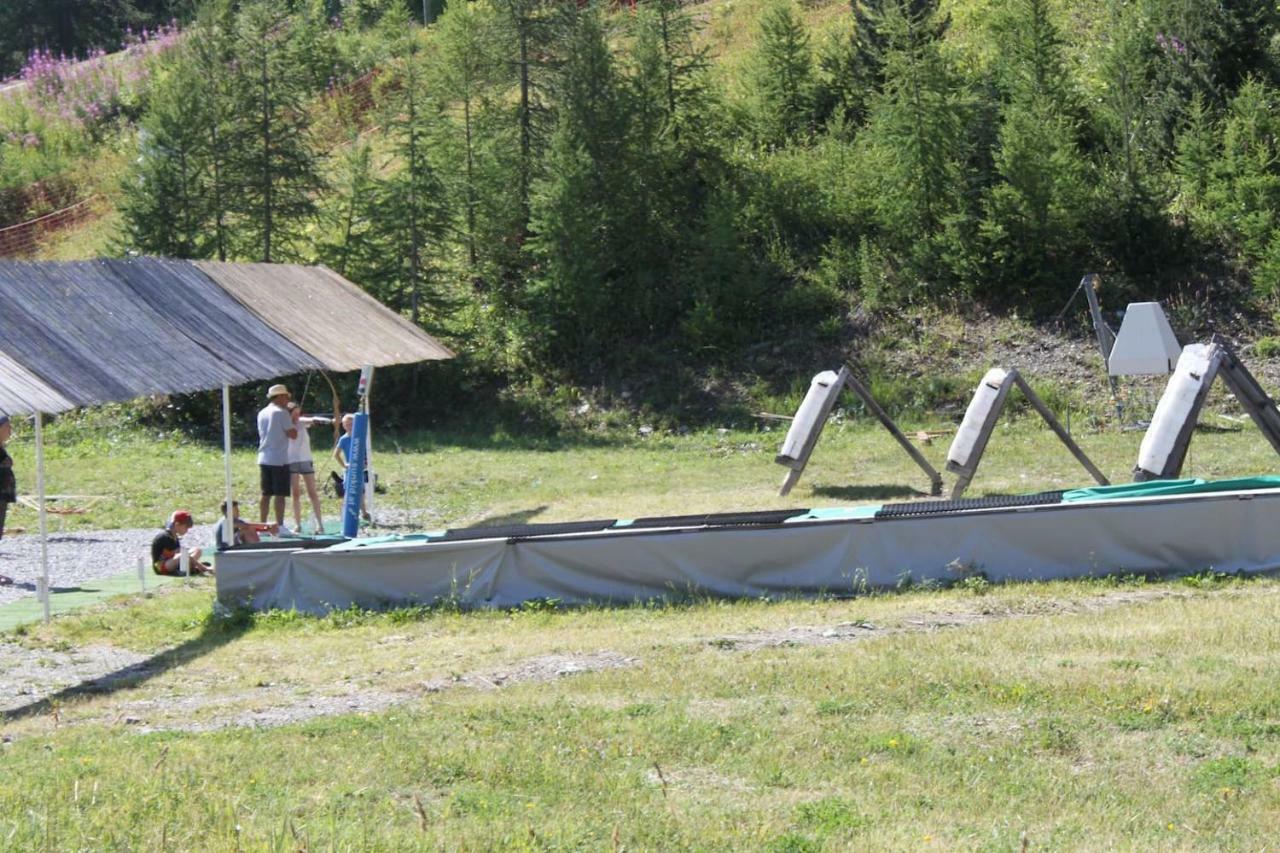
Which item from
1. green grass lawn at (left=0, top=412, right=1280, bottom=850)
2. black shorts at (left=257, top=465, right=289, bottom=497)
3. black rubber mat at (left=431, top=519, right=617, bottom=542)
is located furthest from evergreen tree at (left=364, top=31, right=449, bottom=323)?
black rubber mat at (left=431, top=519, right=617, bottom=542)

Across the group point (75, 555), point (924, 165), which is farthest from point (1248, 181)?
point (75, 555)

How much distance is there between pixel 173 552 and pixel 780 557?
700cm

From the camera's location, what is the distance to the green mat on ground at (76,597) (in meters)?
13.7

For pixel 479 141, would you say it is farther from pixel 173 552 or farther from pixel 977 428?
pixel 173 552

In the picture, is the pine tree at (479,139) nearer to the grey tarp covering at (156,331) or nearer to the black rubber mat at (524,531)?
the grey tarp covering at (156,331)

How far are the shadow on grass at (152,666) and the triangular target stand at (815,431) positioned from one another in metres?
8.18

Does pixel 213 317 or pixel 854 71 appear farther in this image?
pixel 854 71

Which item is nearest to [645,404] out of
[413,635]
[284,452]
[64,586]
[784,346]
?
[784,346]

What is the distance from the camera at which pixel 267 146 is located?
31.8 metres

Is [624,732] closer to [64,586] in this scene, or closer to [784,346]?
[64,586]

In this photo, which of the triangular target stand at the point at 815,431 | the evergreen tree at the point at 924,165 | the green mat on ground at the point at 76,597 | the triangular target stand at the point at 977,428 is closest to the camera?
the green mat on ground at the point at 76,597

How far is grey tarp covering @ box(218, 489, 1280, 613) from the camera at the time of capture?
503 inches

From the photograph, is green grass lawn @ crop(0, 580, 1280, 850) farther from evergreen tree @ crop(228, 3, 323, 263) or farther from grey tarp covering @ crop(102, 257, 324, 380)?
evergreen tree @ crop(228, 3, 323, 263)

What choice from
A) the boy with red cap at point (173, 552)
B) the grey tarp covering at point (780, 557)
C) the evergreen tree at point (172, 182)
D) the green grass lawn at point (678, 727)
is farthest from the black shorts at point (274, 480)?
the evergreen tree at point (172, 182)
